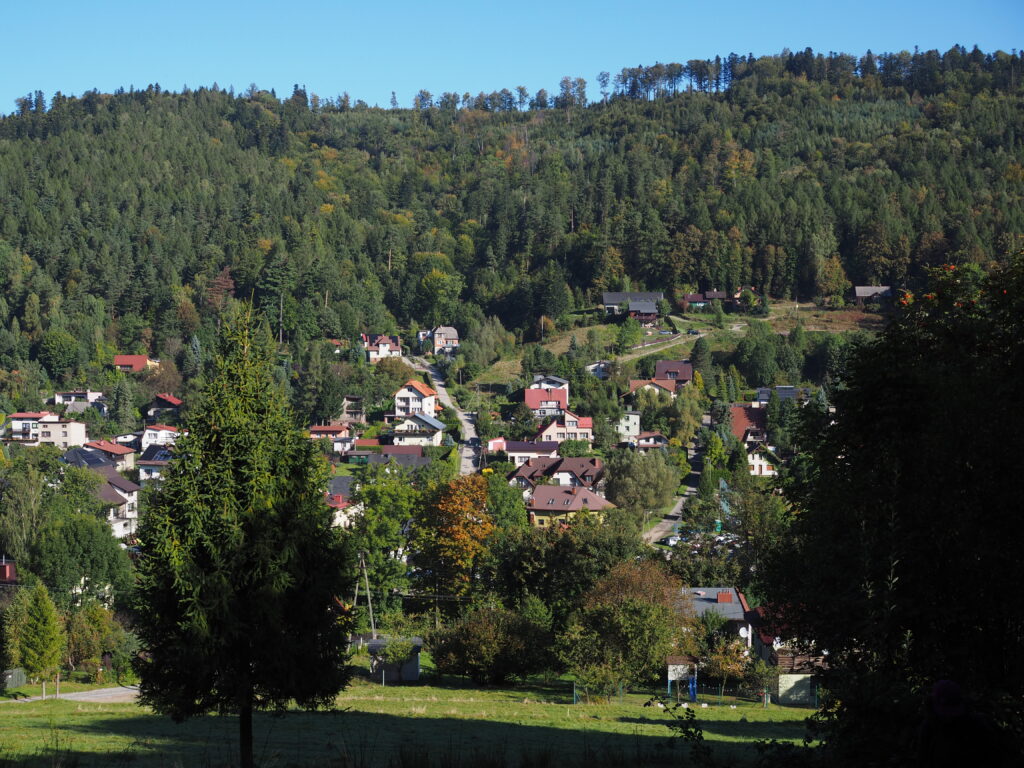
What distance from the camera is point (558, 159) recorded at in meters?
132

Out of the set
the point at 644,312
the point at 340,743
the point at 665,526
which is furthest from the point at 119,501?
the point at 644,312

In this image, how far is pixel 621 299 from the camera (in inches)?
3236

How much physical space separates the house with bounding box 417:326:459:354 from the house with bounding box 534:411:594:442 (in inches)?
869

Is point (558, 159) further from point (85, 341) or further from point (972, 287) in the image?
point (972, 287)

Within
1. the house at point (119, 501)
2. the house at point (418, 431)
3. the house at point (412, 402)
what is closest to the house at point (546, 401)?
the house at point (418, 431)

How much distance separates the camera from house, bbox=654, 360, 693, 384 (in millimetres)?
68125

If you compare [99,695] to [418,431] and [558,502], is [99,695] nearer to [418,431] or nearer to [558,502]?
[558,502]

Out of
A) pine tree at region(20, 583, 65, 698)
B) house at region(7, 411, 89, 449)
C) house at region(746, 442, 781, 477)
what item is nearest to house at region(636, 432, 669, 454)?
house at region(746, 442, 781, 477)

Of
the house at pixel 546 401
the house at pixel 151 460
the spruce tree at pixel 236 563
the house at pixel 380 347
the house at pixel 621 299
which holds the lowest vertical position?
the spruce tree at pixel 236 563

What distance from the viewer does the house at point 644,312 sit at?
264ft

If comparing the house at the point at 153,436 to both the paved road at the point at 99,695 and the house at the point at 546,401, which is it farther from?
the paved road at the point at 99,695

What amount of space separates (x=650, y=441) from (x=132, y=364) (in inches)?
1679

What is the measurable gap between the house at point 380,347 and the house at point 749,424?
1153 inches

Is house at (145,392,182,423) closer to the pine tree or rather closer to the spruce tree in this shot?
the pine tree
